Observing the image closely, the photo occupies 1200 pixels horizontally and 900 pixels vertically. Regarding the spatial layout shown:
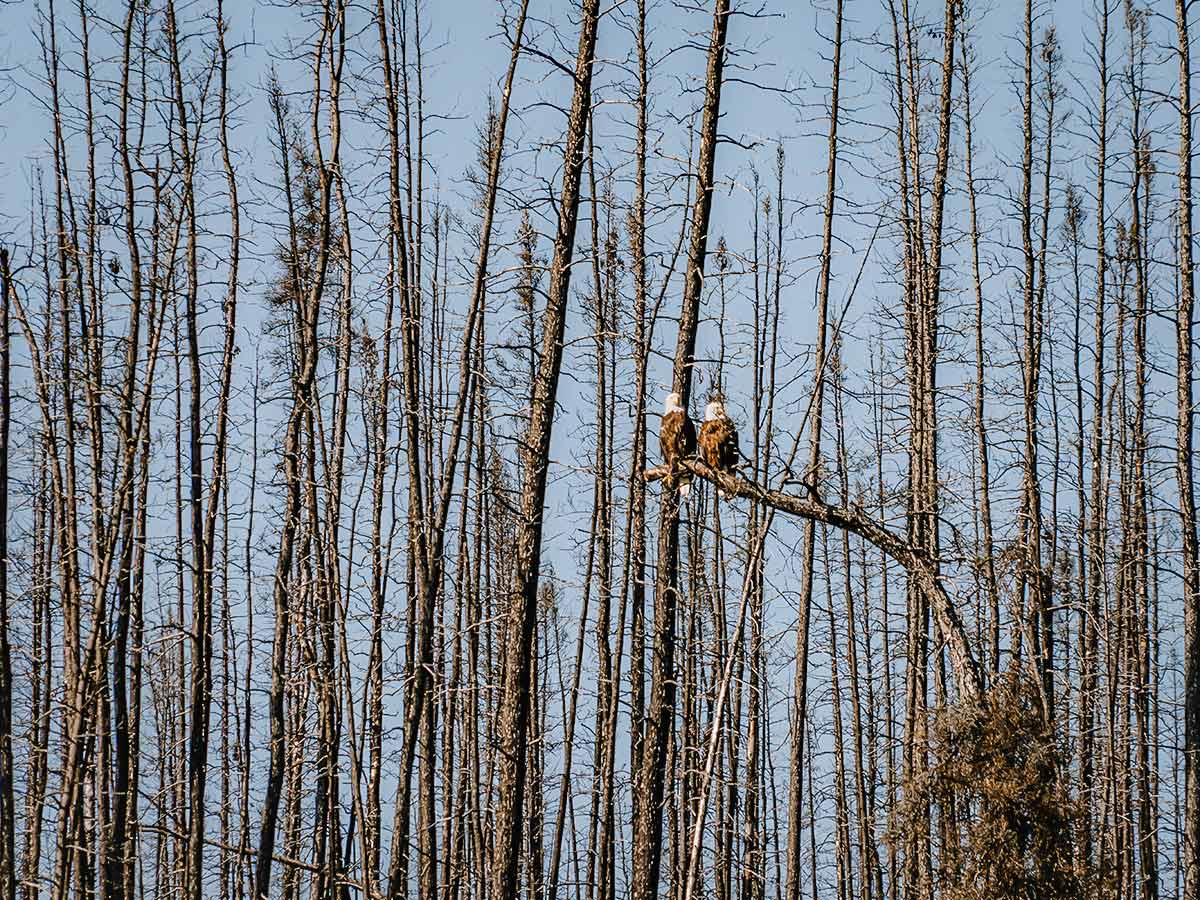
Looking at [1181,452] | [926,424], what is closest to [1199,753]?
[1181,452]

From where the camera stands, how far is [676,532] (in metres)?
7.16

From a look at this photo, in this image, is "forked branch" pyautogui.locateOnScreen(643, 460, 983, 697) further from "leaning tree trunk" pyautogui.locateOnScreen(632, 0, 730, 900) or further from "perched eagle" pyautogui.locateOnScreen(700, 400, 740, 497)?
"leaning tree trunk" pyautogui.locateOnScreen(632, 0, 730, 900)

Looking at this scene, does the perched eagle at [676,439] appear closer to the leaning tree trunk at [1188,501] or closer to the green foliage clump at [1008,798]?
the green foliage clump at [1008,798]

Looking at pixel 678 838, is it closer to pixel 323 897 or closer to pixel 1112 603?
pixel 323 897

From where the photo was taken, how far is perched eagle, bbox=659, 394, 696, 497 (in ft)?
22.2

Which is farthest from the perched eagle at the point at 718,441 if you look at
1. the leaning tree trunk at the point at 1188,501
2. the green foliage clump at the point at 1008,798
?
the leaning tree trunk at the point at 1188,501

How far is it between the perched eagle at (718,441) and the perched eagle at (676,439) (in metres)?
0.12

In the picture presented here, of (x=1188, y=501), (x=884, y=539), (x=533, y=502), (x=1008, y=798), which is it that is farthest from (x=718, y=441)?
(x=1188, y=501)

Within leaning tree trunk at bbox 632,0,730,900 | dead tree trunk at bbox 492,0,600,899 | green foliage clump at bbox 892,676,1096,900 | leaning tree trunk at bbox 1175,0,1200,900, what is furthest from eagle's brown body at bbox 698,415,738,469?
leaning tree trunk at bbox 1175,0,1200,900

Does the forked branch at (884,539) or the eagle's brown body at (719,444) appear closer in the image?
the forked branch at (884,539)

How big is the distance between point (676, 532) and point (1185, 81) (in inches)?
252

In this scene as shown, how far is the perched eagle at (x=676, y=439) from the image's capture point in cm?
675

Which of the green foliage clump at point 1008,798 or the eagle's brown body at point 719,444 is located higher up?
the eagle's brown body at point 719,444

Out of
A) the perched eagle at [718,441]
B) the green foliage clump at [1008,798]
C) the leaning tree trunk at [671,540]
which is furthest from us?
the leaning tree trunk at [671,540]
